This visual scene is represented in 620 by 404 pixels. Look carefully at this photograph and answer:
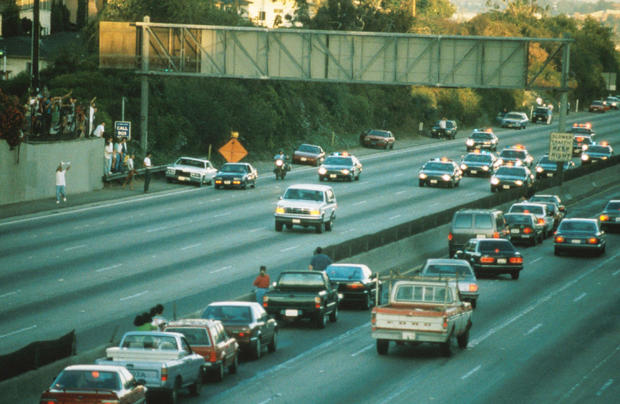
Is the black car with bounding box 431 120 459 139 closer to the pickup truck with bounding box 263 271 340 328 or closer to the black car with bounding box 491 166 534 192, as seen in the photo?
the black car with bounding box 491 166 534 192

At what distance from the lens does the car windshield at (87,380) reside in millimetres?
17016

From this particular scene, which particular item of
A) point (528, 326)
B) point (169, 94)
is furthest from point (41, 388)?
point (169, 94)

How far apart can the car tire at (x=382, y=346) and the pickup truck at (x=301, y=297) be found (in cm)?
397

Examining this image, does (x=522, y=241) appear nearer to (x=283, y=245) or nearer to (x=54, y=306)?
(x=283, y=245)

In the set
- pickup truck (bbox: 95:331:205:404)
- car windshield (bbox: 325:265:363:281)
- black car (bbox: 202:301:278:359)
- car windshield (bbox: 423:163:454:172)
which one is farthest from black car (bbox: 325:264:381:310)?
car windshield (bbox: 423:163:454:172)

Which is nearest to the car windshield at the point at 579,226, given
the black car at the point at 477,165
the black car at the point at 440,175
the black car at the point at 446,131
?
the black car at the point at 440,175

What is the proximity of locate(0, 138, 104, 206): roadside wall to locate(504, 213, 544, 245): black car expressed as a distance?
19.8 m

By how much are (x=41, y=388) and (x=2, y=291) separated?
12.4 metres

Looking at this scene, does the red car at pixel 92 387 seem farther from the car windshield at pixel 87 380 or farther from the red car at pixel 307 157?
the red car at pixel 307 157

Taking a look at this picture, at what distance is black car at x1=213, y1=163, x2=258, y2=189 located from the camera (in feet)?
199

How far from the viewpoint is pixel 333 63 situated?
2483 inches

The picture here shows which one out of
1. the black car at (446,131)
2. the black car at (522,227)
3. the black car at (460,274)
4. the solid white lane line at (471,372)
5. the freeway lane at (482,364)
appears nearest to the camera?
the freeway lane at (482,364)

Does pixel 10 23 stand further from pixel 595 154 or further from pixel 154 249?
pixel 154 249

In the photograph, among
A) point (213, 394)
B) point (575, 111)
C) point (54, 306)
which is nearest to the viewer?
point (213, 394)
